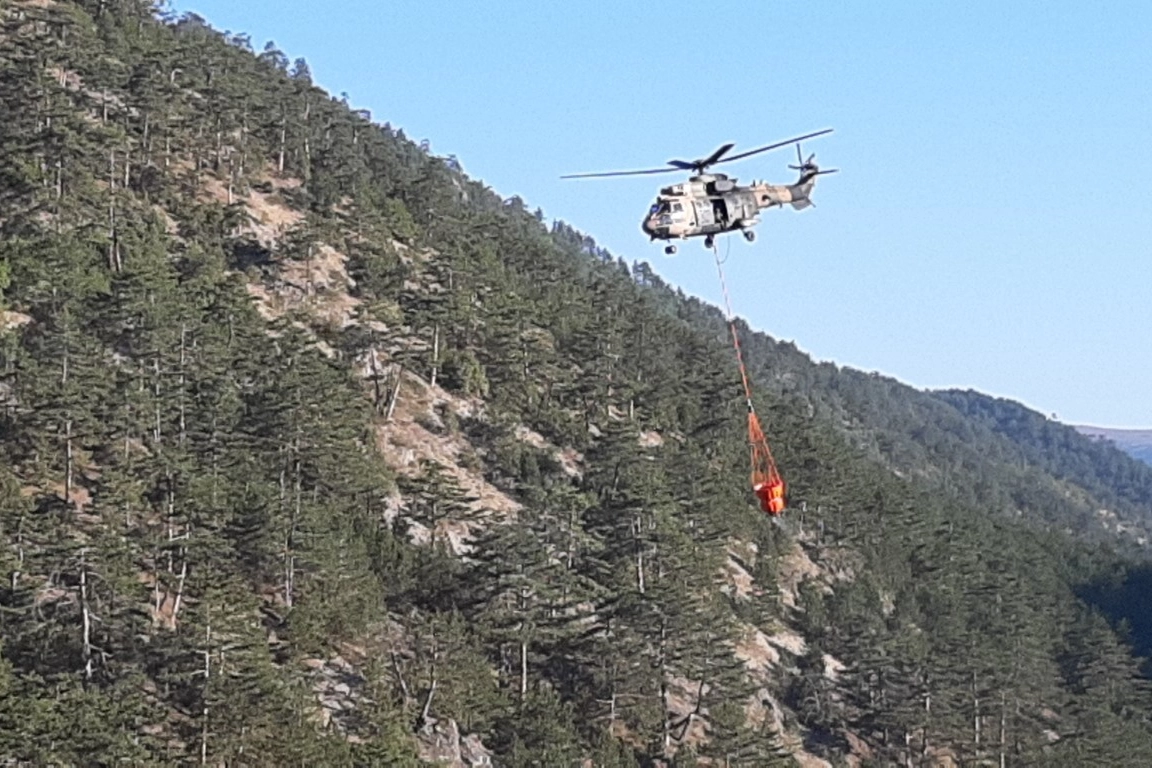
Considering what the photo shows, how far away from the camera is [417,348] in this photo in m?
74.2

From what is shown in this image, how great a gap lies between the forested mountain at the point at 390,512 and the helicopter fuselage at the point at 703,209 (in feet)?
60.0

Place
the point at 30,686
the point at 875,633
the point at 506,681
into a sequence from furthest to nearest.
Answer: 1. the point at 875,633
2. the point at 506,681
3. the point at 30,686

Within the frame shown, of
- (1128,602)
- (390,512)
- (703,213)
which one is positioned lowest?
(1128,602)

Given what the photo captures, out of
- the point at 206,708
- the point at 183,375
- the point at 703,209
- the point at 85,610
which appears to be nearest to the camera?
the point at 703,209

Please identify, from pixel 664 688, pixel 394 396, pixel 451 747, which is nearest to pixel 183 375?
pixel 394 396

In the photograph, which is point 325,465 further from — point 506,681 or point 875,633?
point 875,633

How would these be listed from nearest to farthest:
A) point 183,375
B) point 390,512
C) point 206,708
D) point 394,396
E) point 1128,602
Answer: point 206,708 < point 183,375 < point 390,512 < point 394,396 < point 1128,602

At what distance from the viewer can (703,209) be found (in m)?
30.6

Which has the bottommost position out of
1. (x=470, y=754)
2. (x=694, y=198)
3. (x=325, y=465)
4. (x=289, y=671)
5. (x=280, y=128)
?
(x=470, y=754)

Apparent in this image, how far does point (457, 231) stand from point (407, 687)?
169 feet

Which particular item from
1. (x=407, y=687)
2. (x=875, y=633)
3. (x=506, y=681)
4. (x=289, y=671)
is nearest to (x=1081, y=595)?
(x=875, y=633)

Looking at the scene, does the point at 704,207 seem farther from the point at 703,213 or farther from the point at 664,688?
the point at 664,688

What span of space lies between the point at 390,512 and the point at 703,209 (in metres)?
32.0

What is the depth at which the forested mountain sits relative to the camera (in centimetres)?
4212
